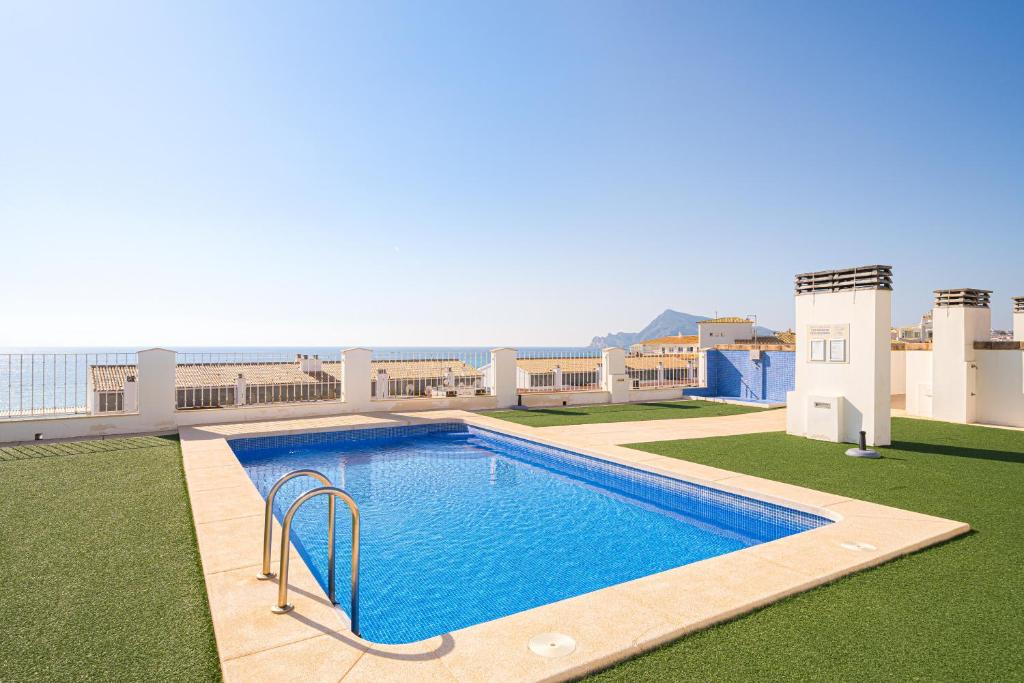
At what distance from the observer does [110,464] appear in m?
7.02

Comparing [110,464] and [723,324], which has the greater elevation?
[723,324]

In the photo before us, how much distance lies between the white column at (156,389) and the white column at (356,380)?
133 inches

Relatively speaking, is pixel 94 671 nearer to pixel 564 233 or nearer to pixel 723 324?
pixel 564 233

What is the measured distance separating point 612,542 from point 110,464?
684 cm

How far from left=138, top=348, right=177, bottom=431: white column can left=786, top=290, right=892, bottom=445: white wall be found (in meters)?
12.0

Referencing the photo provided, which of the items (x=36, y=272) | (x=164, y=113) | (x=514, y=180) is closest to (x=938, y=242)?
(x=514, y=180)

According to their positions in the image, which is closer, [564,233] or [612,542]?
[612,542]

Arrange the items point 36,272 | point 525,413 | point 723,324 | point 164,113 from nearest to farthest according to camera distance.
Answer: point 164,113 → point 525,413 → point 36,272 → point 723,324

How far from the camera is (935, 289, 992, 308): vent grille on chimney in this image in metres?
10.7

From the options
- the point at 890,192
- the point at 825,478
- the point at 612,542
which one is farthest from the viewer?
the point at 890,192

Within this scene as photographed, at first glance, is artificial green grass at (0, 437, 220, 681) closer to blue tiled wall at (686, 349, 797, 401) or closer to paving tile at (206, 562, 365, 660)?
paving tile at (206, 562, 365, 660)

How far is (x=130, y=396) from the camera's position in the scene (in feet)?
32.4

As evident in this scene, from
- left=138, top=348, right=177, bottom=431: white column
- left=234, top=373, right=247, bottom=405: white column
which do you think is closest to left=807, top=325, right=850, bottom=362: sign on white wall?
left=234, top=373, right=247, bottom=405: white column

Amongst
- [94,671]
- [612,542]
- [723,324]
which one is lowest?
[612,542]
